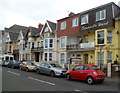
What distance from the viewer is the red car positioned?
35.6 ft

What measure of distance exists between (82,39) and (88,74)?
1171cm

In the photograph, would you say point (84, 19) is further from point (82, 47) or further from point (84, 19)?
point (82, 47)

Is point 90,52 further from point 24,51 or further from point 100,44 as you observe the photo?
point 24,51

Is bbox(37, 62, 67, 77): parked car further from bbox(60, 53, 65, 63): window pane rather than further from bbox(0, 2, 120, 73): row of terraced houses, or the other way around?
bbox(60, 53, 65, 63): window pane

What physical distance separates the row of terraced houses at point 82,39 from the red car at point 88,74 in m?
3.54

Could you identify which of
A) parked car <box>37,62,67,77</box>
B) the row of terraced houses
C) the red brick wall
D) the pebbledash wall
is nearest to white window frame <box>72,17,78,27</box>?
the row of terraced houses

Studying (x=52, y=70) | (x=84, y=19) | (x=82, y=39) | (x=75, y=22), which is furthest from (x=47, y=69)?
(x=75, y=22)

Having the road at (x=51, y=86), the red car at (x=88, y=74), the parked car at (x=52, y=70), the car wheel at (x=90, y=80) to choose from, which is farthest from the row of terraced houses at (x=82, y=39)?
the road at (x=51, y=86)

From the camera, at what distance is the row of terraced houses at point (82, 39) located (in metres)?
17.5

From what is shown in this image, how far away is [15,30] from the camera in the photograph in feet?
166

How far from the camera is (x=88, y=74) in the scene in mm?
11133

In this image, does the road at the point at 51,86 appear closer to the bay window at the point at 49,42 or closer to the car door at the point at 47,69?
the car door at the point at 47,69

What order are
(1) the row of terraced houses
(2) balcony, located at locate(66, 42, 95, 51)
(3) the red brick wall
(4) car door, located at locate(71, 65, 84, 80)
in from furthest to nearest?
(3) the red brick wall, (2) balcony, located at locate(66, 42, 95, 51), (1) the row of terraced houses, (4) car door, located at locate(71, 65, 84, 80)

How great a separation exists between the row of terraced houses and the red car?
3538 millimetres
